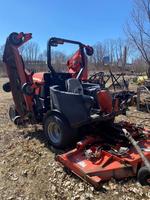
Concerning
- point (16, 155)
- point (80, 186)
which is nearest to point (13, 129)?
point (16, 155)

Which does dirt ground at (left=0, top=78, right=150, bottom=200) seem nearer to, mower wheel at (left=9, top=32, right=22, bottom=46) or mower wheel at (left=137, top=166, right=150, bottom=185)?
mower wheel at (left=137, top=166, right=150, bottom=185)

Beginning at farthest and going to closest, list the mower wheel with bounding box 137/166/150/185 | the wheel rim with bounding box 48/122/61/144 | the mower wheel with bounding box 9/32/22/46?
the mower wheel with bounding box 9/32/22/46 → the wheel rim with bounding box 48/122/61/144 → the mower wheel with bounding box 137/166/150/185

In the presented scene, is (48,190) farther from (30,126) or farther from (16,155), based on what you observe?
(30,126)

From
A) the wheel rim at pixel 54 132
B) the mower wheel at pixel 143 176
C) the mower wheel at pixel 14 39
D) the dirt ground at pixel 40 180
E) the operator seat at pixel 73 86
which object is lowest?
the dirt ground at pixel 40 180

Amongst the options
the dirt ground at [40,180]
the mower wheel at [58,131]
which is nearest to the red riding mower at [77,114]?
the mower wheel at [58,131]

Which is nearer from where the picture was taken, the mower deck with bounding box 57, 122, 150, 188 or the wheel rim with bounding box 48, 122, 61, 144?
the mower deck with bounding box 57, 122, 150, 188

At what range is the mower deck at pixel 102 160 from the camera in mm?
3568

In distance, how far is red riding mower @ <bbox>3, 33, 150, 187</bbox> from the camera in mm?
3691

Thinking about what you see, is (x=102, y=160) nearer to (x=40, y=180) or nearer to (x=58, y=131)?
(x=40, y=180)

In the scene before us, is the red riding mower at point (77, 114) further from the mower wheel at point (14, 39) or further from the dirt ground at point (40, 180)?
the dirt ground at point (40, 180)

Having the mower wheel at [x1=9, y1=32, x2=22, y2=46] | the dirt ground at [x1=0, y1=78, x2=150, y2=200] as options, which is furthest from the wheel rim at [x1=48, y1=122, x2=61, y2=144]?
the mower wheel at [x1=9, y1=32, x2=22, y2=46]

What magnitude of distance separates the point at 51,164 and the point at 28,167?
39 centimetres

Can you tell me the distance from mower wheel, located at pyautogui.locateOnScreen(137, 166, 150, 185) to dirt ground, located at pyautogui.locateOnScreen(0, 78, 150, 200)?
79mm

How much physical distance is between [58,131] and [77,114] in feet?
2.23
